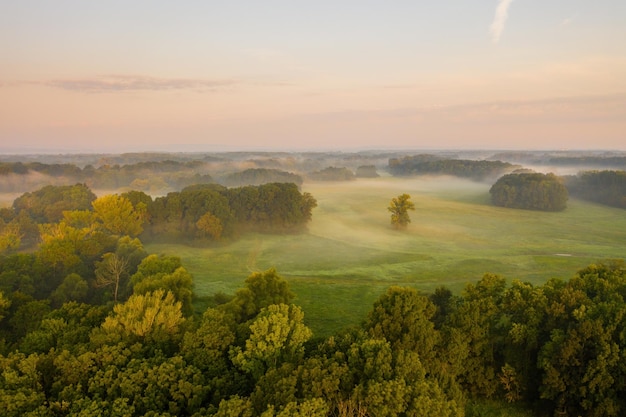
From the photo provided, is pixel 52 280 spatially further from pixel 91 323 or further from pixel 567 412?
pixel 567 412

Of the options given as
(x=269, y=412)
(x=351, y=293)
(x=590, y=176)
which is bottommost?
(x=351, y=293)

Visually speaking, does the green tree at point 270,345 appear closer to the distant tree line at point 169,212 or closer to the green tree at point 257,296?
the green tree at point 257,296

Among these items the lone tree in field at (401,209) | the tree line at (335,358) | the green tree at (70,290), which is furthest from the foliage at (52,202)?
the lone tree in field at (401,209)

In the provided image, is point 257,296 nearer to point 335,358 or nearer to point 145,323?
point 145,323

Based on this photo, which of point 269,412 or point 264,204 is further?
point 264,204

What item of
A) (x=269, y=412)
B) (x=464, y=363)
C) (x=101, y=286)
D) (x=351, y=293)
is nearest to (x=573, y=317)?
(x=464, y=363)

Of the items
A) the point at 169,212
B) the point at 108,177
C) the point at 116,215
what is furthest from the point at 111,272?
the point at 108,177

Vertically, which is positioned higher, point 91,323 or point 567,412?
point 91,323

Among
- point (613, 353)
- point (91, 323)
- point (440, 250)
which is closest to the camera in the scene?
point (613, 353)
